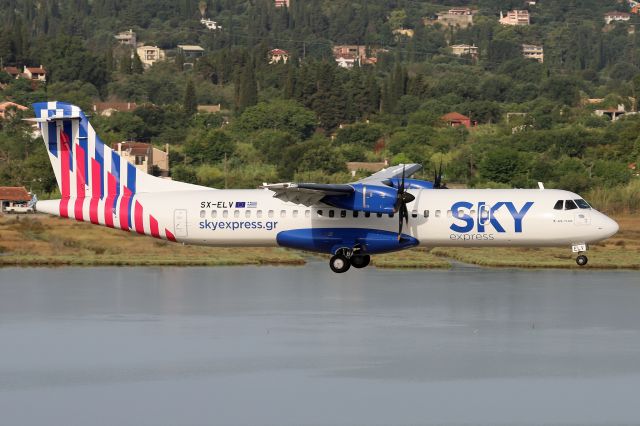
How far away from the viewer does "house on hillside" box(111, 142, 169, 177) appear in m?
155

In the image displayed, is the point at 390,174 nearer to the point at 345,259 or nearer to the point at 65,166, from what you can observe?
the point at 345,259

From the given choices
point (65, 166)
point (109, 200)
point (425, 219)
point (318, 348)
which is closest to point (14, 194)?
point (65, 166)

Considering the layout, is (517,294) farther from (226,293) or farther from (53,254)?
(53,254)

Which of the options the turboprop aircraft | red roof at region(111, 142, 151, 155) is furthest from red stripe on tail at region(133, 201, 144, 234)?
red roof at region(111, 142, 151, 155)

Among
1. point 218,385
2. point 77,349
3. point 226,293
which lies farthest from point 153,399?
point 226,293

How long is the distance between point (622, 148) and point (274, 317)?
305ft

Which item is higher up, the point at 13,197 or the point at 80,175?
the point at 80,175

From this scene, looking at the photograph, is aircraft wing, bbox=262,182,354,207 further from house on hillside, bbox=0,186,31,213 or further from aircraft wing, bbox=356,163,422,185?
house on hillside, bbox=0,186,31,213

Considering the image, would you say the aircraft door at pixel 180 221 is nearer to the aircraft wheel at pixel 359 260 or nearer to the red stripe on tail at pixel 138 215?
the red stripe on tail at pixel 138 215

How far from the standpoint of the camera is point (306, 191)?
184ft

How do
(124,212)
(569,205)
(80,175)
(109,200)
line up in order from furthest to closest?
(80,175)
(109,200)
(124,212)
(569,205)

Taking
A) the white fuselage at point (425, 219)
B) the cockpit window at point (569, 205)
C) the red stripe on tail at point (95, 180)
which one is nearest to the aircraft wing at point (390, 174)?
the white fuselage at point (425, 219)

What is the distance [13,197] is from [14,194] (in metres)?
1.12

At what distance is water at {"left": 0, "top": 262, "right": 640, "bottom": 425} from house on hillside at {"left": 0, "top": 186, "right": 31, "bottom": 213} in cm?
4885
